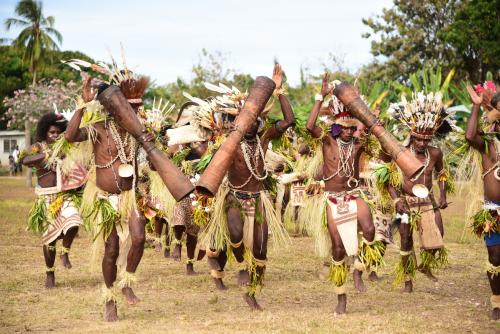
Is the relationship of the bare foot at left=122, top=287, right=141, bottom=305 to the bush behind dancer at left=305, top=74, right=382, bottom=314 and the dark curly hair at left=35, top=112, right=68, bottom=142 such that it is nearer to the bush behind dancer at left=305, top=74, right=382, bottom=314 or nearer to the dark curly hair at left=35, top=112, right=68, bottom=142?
the bush behind dancer at left=305, top=74, right=382, bottom=314

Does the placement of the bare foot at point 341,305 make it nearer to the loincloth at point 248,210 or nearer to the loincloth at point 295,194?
the loincloth at point 248,210

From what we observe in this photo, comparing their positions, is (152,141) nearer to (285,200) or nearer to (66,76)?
(285,200)

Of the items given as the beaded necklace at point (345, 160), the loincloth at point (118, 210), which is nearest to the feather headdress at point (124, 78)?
the loincloth at point (118, 210)

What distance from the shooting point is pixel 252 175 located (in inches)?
293

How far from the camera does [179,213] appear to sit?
387 inches

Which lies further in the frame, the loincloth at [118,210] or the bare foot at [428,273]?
the bare foot at [428,273]

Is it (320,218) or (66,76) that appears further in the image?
(66,76)

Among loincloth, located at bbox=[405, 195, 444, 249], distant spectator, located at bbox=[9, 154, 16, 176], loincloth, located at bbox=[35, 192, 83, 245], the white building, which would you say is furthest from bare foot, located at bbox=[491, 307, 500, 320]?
the white building

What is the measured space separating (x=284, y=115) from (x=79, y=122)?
200 cm

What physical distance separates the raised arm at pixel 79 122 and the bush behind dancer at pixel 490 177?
11.1ft

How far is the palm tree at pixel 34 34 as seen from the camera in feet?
128

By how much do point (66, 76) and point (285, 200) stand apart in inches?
1685

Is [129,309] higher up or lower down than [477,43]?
lower down

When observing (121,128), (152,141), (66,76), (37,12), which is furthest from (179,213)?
(66,76)
